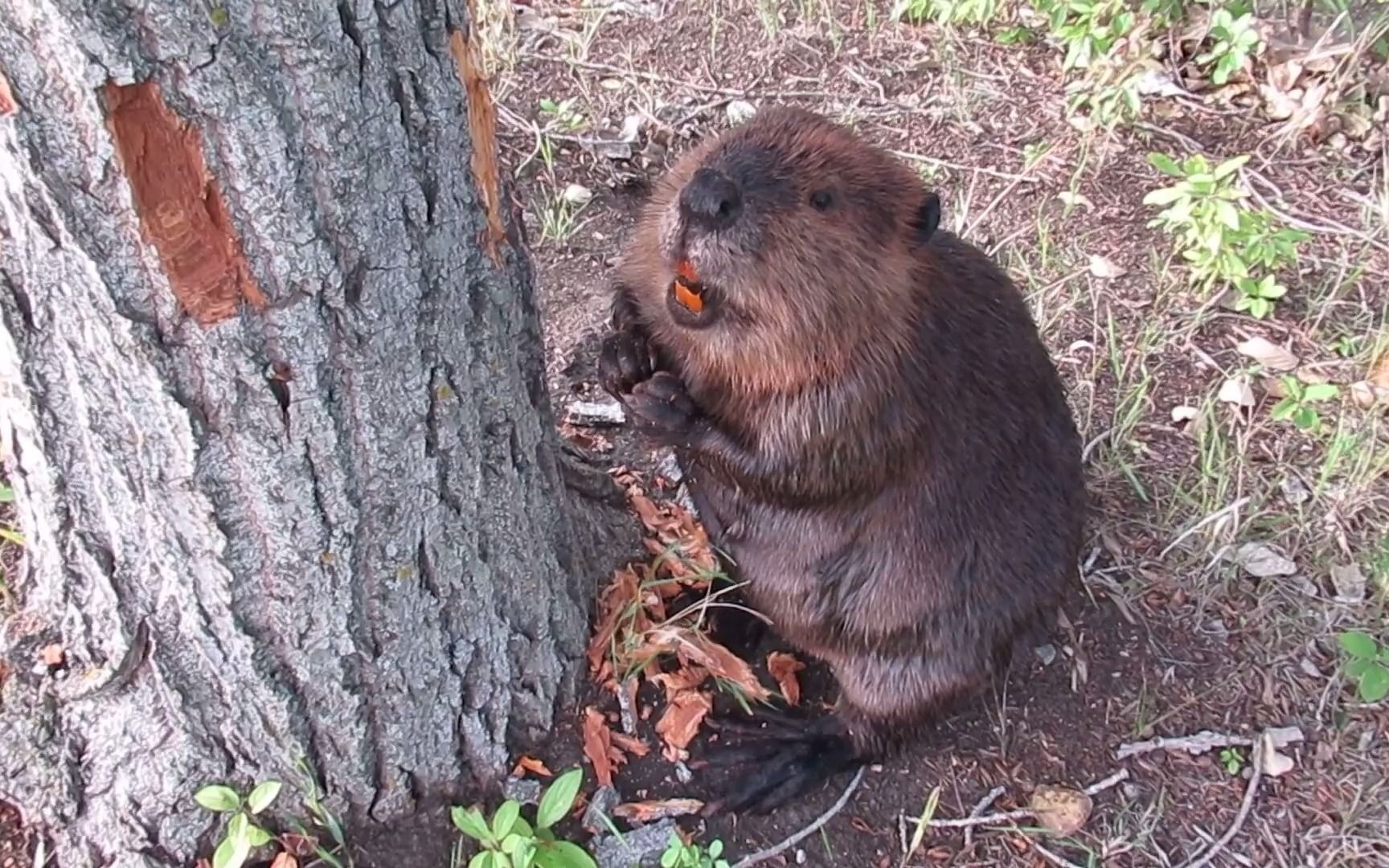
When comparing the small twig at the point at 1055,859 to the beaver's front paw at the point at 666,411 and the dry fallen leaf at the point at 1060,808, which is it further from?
the beaver's front paw at the point at 666,411

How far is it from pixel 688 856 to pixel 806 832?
11.0 inches

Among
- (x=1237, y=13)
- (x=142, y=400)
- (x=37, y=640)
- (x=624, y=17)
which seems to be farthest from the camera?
(x=624, y=17)

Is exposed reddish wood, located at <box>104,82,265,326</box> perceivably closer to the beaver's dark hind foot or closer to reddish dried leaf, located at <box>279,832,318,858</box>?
reddish dried leaf, located at <box>279,832,318,858</box>

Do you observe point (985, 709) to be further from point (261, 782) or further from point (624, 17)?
point (624, 17)

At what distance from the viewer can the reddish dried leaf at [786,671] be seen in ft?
8.07

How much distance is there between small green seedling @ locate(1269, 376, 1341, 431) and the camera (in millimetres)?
2645

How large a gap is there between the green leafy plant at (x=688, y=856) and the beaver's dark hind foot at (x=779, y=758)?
0.13 metres

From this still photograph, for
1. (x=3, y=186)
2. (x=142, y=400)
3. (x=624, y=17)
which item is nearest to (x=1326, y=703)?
(x=142, y=400)

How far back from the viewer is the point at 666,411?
2.09 meters

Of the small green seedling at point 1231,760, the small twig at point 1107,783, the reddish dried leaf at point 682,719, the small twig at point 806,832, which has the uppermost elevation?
the reddish dried leaf at point 682,719

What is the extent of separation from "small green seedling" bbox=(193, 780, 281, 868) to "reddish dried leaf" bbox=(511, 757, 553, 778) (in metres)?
0.39

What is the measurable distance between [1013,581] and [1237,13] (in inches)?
89.7

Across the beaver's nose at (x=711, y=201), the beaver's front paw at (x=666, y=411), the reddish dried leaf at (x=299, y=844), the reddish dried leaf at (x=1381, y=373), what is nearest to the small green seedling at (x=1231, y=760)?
the reddish dried leaf at (x=1381, y=373)

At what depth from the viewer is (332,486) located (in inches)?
65.9
